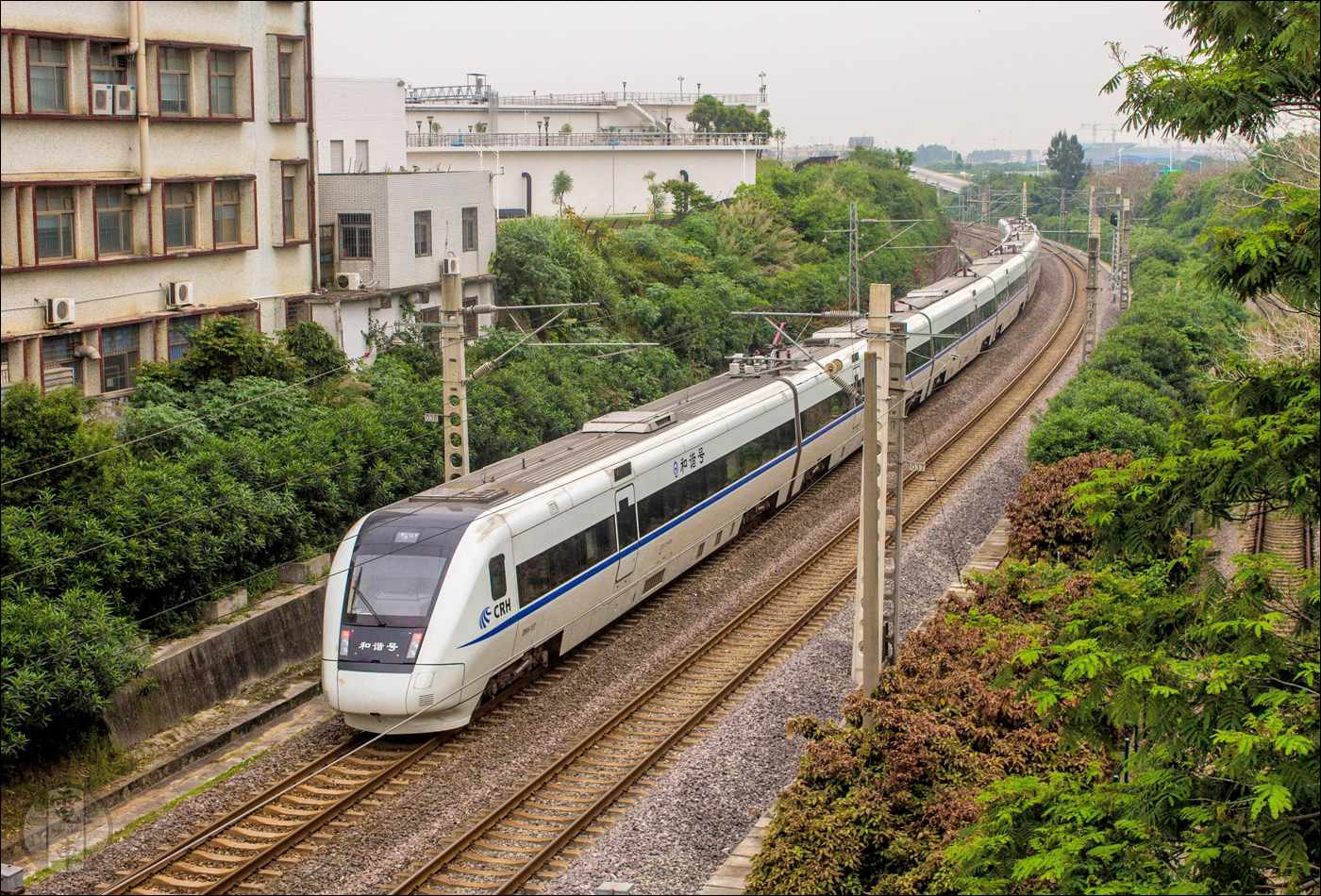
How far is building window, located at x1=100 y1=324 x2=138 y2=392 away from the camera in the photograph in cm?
2039

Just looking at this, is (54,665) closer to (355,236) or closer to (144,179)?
(144,179)

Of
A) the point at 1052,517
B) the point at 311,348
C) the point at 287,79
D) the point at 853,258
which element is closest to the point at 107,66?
the point at 287,79

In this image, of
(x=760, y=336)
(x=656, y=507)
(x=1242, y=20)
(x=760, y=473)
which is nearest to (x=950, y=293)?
(x=760, y=336)

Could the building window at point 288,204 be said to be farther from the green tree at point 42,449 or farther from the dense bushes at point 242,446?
the green tree at point 42,449

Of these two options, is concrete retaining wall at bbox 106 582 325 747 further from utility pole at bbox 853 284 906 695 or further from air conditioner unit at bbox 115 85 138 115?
air conditioner unit at bbox 115 85 138 115

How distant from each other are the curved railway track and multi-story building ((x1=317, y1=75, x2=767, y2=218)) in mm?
27375

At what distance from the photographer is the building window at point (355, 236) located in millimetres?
26438

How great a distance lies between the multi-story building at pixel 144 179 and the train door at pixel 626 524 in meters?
9.38

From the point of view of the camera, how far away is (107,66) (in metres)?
20.0

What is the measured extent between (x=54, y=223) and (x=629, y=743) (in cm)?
1248

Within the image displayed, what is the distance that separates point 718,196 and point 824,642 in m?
41.5

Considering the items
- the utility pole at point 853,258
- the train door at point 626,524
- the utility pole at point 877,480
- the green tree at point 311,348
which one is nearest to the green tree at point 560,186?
the utility pole at point 853,258

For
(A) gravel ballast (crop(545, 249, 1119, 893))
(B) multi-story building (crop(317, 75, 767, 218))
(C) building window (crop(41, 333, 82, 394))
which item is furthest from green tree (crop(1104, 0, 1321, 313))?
(B) multi-story building (crop(317, 75, 767, 218))

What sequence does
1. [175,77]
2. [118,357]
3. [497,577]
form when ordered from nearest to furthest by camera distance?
1. [497,577]
2. [118,357]
3. [175,77]
